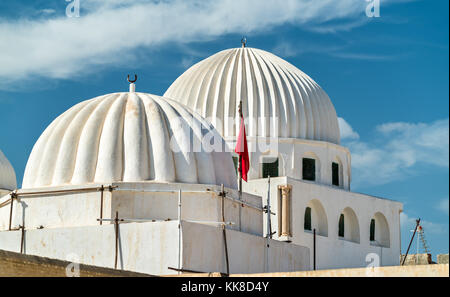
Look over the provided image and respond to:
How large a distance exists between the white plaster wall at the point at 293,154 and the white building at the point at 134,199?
9.14 m

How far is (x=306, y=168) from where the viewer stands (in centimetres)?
3603

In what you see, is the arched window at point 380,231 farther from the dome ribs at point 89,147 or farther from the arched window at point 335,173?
the dome ribs at point 89,147

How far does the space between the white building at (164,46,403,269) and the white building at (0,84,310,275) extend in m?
8.72

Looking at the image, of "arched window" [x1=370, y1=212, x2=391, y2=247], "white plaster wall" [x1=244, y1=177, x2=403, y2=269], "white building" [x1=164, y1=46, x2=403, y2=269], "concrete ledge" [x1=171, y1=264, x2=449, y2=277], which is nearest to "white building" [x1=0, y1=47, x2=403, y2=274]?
"concrete ledge" [x1=171, y1=264, x2=449, y2=277]

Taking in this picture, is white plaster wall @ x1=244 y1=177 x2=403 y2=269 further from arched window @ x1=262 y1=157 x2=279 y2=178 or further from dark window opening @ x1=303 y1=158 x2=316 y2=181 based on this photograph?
arched window @ x1=262 y1=157 x2=279 y2=178

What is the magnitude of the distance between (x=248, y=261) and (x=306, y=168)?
11763 millimetres

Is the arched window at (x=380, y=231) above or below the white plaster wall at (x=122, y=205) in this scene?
above

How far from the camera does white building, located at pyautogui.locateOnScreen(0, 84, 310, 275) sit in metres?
22.8

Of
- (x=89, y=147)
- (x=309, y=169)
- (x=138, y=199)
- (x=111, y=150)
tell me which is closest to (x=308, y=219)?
(x=309, y=169)

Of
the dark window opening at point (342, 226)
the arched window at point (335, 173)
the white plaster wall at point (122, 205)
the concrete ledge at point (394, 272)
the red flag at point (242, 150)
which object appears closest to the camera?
the concrete ledge at point (394, 272)

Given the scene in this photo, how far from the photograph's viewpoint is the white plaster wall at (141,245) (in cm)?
2253

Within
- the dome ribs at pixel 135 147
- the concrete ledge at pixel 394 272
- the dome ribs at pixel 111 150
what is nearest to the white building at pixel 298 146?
the dome ribs at pixel 135 147
